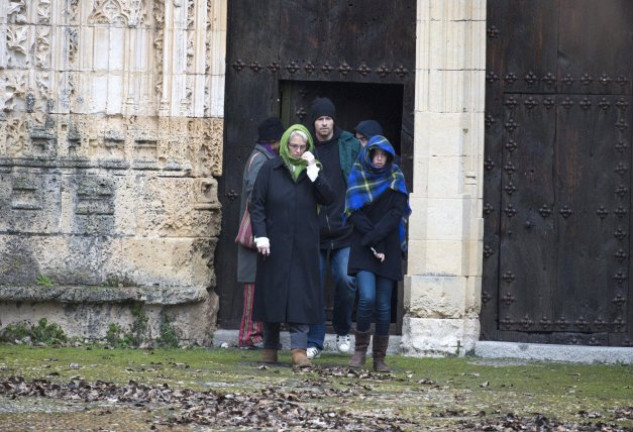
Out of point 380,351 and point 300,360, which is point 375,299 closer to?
point 380,351

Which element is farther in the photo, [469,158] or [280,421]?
[469,158]

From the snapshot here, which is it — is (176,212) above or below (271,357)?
above

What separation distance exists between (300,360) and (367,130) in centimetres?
201

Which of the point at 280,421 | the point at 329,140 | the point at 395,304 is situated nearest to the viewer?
the point at 280,421

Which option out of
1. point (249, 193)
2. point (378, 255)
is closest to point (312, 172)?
point (378, 255)

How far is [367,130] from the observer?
13.5 meters

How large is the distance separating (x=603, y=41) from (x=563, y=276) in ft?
6.70

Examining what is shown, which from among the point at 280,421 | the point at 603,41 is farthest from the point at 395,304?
the point at 280,421

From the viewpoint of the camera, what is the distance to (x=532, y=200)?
14.6 meters

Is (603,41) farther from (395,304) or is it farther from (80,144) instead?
(80,144)

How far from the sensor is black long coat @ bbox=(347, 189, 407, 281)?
41.3 ft

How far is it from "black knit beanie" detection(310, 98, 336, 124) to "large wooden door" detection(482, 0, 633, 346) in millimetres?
1567

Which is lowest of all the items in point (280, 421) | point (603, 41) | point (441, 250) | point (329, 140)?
point (280, 421)

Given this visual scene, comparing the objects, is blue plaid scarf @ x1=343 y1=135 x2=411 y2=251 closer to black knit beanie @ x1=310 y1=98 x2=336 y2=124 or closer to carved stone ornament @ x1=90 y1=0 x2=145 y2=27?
black knit beanie @ x1=310 y1=98 x2=336 y2=124
